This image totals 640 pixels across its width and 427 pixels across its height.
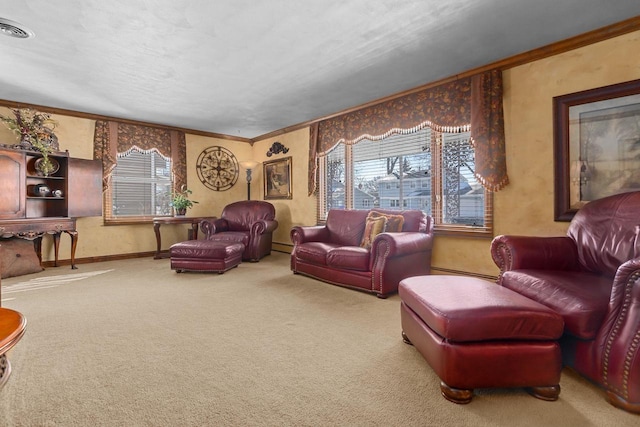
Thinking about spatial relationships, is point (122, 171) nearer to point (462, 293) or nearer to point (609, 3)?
point (462, 293)

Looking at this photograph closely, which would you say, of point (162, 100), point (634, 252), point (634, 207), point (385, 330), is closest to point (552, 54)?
point (634, 207)

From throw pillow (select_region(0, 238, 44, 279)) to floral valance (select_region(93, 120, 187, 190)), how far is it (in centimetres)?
133

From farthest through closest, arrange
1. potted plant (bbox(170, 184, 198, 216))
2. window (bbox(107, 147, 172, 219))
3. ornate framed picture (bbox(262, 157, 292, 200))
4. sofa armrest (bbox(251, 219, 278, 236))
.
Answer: ornate framed picture (bbox(262, 157, 292, 200)) < potted plant (bbox(170, 184, 198, 216)) < window (bbox(107, 147, 172, 219)) < sofa armrest (bbox(251, 219, 278, 236))

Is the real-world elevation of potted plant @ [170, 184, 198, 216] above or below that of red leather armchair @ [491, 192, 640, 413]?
above

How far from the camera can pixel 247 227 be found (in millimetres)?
5633

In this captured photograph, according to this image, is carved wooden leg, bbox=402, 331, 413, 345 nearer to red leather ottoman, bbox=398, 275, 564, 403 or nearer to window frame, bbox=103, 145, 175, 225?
red leather ottoman, bbox=398, 275, 564, 403

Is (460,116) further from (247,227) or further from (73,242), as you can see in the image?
(73,242)

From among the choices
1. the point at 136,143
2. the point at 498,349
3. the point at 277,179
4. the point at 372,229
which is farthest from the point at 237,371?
the point at 136,143

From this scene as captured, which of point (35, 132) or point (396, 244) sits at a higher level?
point (35, 132)

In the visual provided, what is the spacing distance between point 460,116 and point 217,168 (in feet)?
15.9

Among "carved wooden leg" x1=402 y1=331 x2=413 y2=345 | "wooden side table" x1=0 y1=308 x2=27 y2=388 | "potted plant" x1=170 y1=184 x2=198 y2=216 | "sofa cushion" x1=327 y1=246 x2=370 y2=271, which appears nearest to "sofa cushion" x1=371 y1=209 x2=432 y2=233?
"sofa cushion" x1=327 y1=246 x2=370 y2=271

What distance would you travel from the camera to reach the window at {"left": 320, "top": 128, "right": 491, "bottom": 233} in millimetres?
3676

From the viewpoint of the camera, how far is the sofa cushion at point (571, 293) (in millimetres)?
1543

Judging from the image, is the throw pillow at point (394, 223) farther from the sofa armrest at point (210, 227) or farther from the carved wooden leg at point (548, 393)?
the sofa armrest at point (210, 227)
